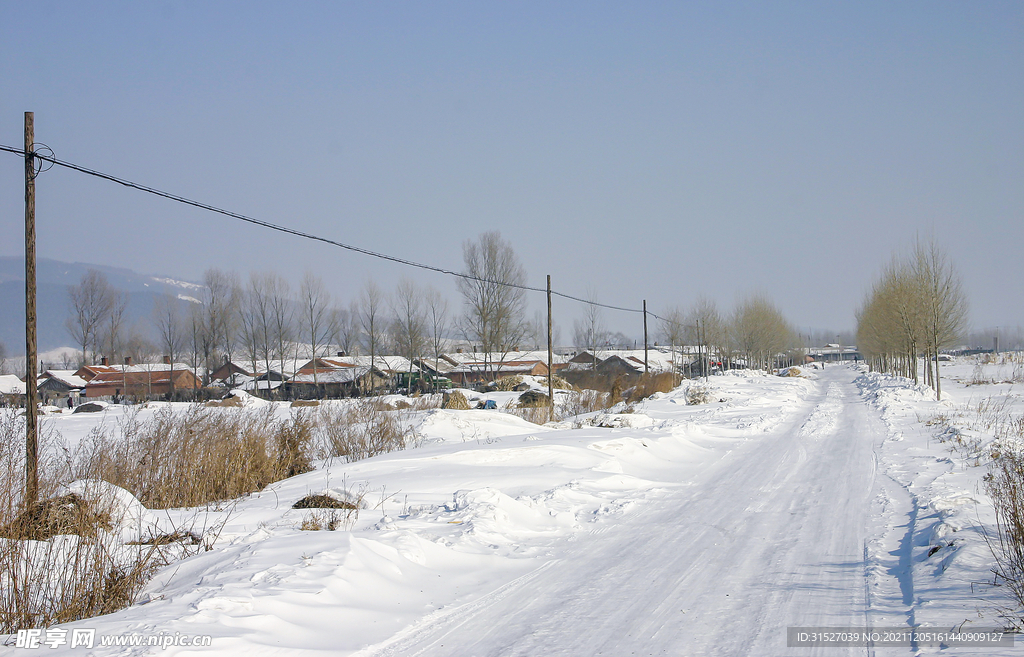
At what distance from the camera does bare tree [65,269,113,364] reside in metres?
95.8

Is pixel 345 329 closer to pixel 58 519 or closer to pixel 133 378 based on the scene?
pixel 133 378

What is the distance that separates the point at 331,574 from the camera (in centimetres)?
631

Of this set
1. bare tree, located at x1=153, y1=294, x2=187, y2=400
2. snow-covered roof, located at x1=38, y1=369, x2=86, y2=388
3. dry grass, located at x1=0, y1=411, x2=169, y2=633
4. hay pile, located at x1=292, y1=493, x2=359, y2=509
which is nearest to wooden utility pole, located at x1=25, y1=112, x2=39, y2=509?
dry grass, located at x1=0, y1=411, x2=169, y2=633

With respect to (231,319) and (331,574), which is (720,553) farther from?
(231,319)

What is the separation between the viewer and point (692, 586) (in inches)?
254

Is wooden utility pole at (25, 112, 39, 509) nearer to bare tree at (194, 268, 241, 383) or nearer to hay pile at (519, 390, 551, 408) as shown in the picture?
hay pile at (519, 390, 551, 408)

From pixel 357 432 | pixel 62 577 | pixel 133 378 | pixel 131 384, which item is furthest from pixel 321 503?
pixel 133 378

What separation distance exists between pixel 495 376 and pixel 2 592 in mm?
71800

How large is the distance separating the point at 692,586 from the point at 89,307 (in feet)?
361

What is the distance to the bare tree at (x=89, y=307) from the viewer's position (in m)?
95.8

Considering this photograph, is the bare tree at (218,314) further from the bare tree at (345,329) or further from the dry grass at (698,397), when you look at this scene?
the dry grass at (698,397)

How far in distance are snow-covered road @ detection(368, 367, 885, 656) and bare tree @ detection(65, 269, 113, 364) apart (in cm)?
10544

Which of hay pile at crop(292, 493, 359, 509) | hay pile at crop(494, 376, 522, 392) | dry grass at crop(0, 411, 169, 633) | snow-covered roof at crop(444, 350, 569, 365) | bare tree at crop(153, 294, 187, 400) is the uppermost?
bare tree at crop(153, 294, 187, 400)

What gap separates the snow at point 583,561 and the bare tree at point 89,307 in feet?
329
